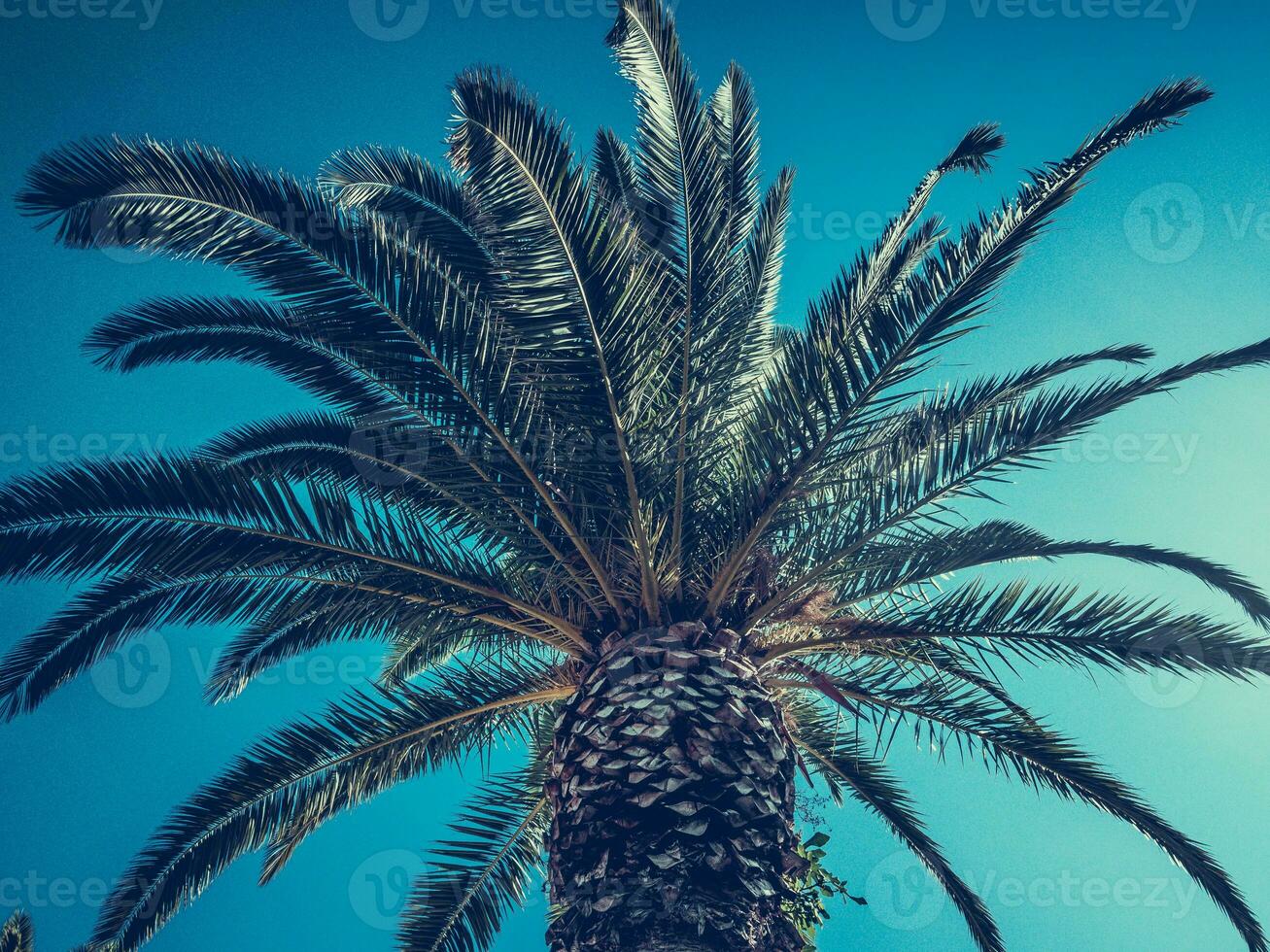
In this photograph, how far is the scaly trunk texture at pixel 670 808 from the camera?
5727mm

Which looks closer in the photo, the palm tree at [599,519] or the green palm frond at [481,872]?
the palm tree at [599,519]

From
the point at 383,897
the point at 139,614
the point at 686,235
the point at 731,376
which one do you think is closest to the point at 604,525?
the point at 731,376

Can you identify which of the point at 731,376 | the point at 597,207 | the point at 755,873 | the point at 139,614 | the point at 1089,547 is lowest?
the point at 755,873

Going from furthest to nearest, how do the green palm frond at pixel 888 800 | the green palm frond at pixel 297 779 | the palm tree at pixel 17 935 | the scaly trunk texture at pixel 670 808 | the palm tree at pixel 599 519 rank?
the palm tree at pixel 17 935 → the green palm frond at pixel 888 800 → the green palm frond at pixel 297 779 → the palm tree at pixel 599 519 → the scaly trunk texture at pixel 670 808

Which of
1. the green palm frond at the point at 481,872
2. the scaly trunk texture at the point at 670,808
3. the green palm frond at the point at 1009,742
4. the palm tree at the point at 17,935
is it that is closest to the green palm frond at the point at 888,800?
the green palm frond at the point at 1009,742

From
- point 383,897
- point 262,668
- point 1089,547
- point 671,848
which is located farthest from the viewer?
point 383,897

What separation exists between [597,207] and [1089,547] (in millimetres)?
3980

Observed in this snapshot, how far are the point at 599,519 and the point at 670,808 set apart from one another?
1977 mm

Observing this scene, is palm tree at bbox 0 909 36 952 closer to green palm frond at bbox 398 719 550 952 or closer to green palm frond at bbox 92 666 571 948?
green palm frond at bbox 92 666 571 948

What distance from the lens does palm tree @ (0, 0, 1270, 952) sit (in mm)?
6098

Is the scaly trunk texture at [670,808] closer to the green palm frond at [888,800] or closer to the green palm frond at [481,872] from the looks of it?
the green palm frond at [481,872]

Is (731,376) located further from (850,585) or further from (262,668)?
(262,668)

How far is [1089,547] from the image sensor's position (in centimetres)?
725

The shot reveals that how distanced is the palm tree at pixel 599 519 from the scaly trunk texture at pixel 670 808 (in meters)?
0.02
